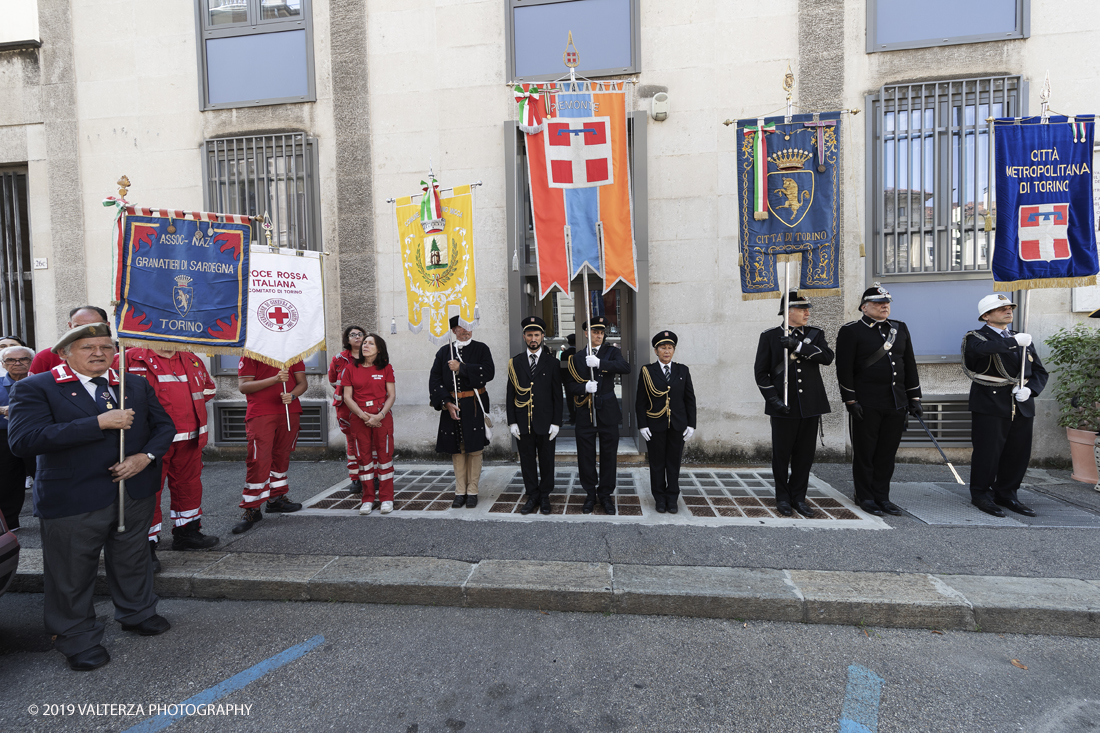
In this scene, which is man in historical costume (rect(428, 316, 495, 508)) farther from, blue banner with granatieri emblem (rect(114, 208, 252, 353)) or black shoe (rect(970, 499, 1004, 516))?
black shoe (rect(970, 499, 1004, 516))

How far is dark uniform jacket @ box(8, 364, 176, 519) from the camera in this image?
2.80m

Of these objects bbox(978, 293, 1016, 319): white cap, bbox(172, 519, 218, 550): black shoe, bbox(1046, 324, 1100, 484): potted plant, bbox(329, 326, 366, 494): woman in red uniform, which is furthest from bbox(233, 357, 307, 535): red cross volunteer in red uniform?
bbox(1046, 324, 1100, 484): potted plant

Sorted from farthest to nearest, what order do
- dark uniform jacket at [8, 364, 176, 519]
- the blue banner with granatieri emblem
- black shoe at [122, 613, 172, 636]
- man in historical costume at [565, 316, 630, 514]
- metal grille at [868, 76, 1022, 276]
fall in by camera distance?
metal grille at [868, 76, 1022, 276] → man in historical costume at [565, 316, 630, 514] → the blue banner with granatieri emblem → black shoe at [122, 613, 172, 636] → dark uniform jacket at [8, 364, 176, 519]

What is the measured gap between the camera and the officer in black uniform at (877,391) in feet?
15.9

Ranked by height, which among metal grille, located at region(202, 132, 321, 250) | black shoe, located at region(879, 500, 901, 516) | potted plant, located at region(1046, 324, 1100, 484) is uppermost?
metal grille, located at region(202, 132, 321, 250)

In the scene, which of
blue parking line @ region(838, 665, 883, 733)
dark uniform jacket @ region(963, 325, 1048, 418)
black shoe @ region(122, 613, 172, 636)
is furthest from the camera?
dark uniform jacket @ region(963, 325, 1048, 418)

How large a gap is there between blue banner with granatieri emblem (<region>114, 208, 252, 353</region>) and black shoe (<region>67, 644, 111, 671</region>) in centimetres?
200

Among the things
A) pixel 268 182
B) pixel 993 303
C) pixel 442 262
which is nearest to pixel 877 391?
pixel 993 303

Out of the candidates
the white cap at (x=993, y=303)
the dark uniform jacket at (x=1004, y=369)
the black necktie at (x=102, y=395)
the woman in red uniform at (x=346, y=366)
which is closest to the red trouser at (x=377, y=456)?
the woman in red uniform at (x=346, y=366)

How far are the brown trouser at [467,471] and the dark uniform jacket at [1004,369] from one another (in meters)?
5.09

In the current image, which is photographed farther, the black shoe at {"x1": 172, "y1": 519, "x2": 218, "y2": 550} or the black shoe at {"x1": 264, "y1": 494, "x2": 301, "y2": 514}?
the black shoe at {"x1": 264, "y1": 494, "x2": 301, "y2": 514}

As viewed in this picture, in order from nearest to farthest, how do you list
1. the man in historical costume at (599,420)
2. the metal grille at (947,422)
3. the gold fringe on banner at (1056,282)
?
the gold fringe on banner at (1056,282)
the man in historical costume at (599,420)
the metal grille at (947,422)

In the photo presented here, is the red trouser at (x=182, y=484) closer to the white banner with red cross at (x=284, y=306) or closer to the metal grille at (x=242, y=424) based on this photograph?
the white banner with red cross at (x=284, y=306)

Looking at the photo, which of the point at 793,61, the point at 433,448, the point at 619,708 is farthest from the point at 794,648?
the point at 793,61
